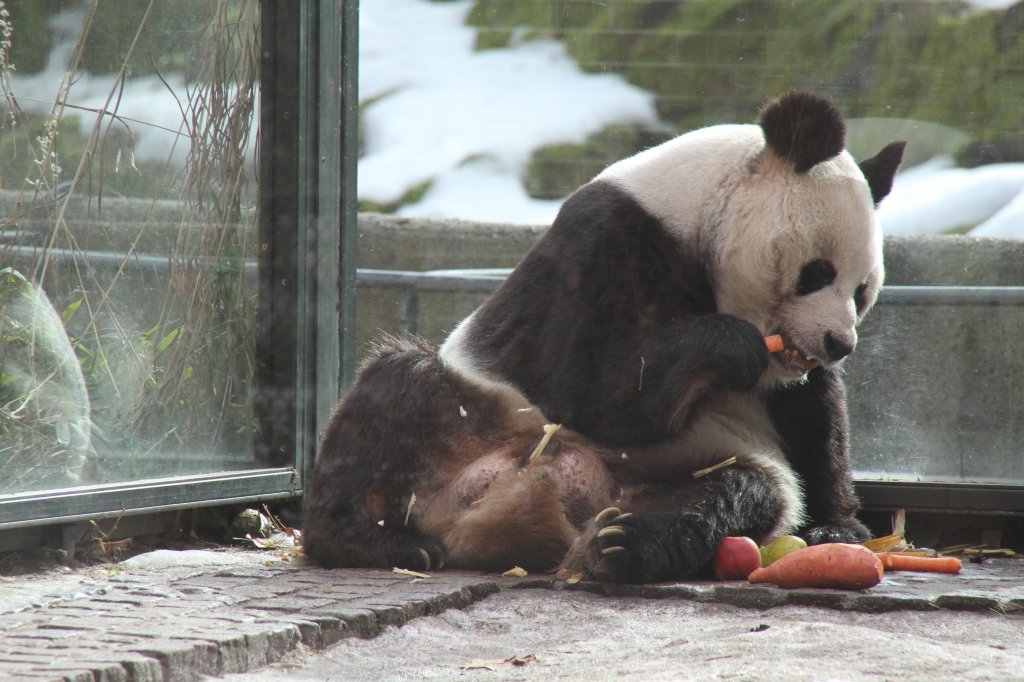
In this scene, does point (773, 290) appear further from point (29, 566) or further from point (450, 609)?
point (29, 566)

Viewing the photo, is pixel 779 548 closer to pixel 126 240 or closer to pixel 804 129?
pixel 804 129

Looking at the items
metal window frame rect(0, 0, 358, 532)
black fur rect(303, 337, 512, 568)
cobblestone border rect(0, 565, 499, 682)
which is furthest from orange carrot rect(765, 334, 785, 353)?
metal window frame rect(0, 0, 358, 532)

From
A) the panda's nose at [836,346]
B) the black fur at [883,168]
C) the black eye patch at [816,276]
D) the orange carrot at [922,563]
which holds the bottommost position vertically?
the orange carrot at [922,563]

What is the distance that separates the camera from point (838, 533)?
420cm

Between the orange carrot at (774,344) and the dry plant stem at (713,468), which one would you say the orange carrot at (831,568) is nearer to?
the dry plant stem at (713,468)

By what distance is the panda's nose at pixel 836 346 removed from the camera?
3801 millimetres

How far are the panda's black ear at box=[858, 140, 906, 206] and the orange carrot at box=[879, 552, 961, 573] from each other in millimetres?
1312

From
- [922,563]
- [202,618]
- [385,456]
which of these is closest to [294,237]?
[385,456]

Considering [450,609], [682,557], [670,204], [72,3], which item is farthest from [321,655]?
[72,3]

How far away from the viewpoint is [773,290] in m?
3.90

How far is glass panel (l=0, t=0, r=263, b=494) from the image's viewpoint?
3.60m

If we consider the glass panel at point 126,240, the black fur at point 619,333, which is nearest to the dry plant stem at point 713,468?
the black fur at point 619,333

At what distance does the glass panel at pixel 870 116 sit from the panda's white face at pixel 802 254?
3.14 ft

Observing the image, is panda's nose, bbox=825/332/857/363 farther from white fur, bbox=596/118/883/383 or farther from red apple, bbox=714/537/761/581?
red apple, bbox=714/537/761/581
